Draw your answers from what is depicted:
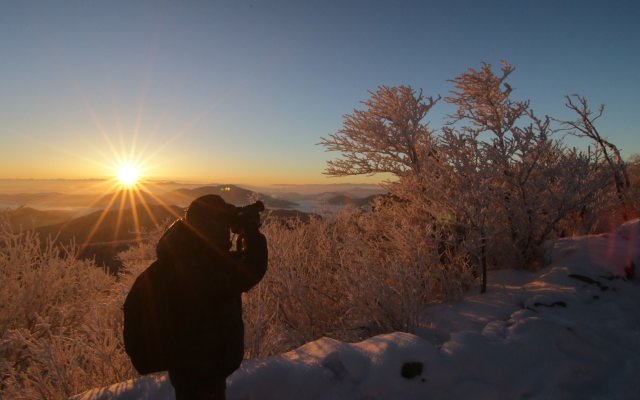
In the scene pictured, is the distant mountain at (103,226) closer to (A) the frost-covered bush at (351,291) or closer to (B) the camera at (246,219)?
(A) the frost-covered bush at (351,291)

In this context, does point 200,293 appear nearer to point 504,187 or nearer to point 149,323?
point 149,323

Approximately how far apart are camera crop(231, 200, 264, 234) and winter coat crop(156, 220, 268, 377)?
0.10 metres

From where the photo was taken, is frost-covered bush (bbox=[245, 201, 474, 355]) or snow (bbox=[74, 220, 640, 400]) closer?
snow (bbox=[74, 220, 640, 400])

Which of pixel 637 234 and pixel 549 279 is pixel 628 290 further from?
pixel 637 234

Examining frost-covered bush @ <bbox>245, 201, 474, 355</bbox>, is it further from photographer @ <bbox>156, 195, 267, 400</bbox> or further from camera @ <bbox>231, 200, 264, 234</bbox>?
camera @ <bbox>231, 200, 264, 234</bbox>

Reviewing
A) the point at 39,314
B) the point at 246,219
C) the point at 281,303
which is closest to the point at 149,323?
the point at 246,219

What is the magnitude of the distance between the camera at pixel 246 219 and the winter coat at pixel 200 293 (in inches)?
3.8

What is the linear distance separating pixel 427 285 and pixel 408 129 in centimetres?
500

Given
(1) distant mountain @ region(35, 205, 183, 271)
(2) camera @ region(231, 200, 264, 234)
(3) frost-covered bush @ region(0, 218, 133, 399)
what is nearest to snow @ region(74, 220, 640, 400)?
(2) camera @ region(231, 200, 264, 234)

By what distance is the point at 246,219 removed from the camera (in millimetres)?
1521

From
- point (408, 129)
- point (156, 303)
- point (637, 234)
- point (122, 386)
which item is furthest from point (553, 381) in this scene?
point (408, 129)

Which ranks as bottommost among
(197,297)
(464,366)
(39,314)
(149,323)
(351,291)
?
(39,314)

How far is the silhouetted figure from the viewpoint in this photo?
143 cm

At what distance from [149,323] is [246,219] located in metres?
0.58
